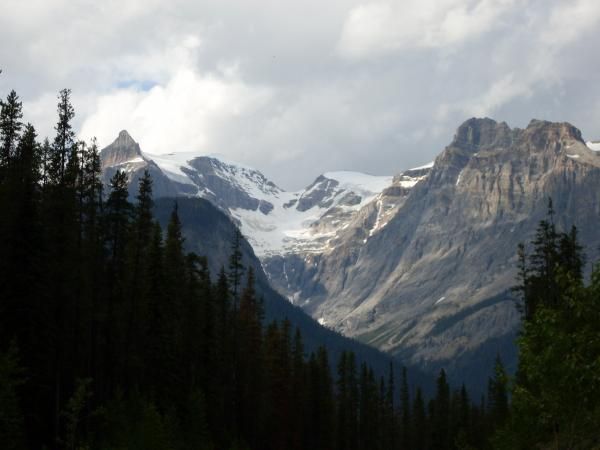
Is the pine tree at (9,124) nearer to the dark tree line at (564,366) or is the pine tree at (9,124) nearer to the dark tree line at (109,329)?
the dark tree line at (109,329)

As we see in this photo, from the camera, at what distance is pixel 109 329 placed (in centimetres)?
5634

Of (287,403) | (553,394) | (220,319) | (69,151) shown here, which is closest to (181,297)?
(220,319)

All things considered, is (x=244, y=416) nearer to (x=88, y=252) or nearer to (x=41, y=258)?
(x=88, y=252)

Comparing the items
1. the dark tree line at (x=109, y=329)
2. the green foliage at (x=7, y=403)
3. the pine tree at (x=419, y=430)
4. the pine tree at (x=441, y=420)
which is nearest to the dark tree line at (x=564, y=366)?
the dark tree line at (x=109, y=329)

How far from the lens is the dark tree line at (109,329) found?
43500 mm

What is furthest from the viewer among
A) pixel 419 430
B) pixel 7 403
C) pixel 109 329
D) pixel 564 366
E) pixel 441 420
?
pixel 419 430

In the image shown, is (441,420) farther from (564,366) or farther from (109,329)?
(564,366)

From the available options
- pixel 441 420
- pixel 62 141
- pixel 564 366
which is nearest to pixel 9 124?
pixel 62 141

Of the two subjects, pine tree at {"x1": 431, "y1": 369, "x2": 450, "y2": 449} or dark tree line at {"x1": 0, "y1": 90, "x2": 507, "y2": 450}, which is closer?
dark tree line at {"x1": 0, "y1": 90, "x2": 507, "y2": 450}

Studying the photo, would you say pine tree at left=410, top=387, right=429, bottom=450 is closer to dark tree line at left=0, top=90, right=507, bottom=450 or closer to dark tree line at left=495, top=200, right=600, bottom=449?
dark tree line at left=0, top=90, right=507, bottom=450

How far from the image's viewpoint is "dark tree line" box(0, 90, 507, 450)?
4350 cm

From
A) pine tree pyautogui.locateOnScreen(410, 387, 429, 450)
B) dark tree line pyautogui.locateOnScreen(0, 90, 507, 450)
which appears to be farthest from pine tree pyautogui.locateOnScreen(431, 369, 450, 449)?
dark tree line pyautogui.locateOnScreen(0, 90, 507, 450)

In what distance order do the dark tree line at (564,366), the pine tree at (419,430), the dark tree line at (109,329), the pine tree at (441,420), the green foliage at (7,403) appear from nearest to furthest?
the dark tree line at (564,366)
the green foliage at (7,403)
the dark tree line at (109,329)
the pine tree at (441,420)
the pine tree at (419,430)

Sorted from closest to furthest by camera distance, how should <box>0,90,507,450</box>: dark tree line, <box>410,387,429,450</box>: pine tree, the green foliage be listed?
1. the green foliage
2. <box>0,90,507,450</box>: dark tree line
3. <box>410,387,429,450</box>: pine tree
